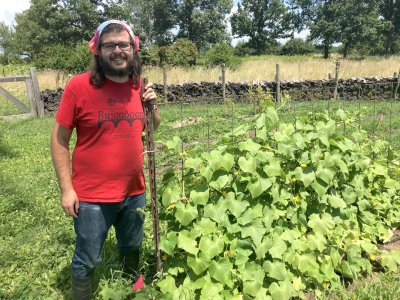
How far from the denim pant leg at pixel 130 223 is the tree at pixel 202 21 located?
52892mm

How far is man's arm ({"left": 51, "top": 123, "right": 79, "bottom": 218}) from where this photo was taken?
6.77 feet

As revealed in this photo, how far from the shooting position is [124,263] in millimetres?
2684

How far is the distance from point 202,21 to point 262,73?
3840 centimetres

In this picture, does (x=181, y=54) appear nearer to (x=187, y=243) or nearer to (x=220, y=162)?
(x=220, y=162)

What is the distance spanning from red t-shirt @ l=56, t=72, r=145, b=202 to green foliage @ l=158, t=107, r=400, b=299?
267 millimetres

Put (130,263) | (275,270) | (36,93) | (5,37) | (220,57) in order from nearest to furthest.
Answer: (275,270) → (130,263) → (36,93) → (220,57) → (5,37)

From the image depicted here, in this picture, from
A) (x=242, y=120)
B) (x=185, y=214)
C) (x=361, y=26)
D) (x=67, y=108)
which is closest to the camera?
(x=67, y=108)

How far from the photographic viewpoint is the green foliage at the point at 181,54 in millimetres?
26855

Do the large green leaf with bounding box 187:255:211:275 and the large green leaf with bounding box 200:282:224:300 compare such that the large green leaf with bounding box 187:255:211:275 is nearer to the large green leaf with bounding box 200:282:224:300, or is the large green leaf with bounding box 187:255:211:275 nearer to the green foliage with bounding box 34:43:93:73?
the large green leaf with bounding box 200:282:224:300

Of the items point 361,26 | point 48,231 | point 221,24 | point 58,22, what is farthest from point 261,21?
point 48,231

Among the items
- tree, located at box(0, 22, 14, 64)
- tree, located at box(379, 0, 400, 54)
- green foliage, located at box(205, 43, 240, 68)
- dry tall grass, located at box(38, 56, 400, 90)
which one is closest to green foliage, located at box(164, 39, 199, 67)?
green foliage, located at box(205, 43, 240, 68)

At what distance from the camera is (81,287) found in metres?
2.29

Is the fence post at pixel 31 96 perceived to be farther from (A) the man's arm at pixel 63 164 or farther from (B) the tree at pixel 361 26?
(B) the tree at pixel 361 26

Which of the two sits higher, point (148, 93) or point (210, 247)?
point (148, 93)
